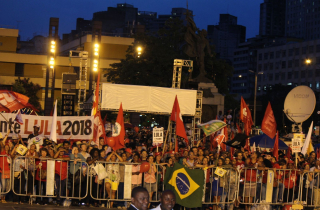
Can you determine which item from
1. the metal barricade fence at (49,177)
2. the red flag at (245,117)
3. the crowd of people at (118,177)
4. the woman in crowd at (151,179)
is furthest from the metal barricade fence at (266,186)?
the red flag at (245,117)

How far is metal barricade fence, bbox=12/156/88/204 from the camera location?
11.5 meters

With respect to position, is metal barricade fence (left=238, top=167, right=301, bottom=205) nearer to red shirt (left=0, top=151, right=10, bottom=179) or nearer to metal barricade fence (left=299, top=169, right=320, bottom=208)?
metal barricade fence (left=299, top=169, right=320, bottom=208)

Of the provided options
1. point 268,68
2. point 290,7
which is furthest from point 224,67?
point 290,7

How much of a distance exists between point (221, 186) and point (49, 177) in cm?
393

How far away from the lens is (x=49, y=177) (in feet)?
37.5

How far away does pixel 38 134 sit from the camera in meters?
15.5

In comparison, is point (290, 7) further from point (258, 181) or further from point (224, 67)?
point (258, 181)

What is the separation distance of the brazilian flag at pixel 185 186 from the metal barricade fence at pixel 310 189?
2.94m

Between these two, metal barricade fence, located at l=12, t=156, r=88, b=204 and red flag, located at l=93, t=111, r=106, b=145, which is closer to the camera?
metal barricade fence, located at l=12, t=156, r=88, b=204

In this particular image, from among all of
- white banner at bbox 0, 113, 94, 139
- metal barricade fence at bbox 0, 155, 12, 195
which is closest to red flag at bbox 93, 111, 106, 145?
white banner at bbox 0, 113, 94, 139

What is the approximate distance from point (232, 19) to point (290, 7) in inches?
968

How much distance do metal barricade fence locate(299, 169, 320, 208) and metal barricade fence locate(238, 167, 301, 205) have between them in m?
0.33

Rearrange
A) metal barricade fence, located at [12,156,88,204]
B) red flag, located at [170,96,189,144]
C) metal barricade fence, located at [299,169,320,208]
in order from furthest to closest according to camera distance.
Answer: red flag, located at [170,96,189,144] < metal barricade fence, located at [299,169,320,208] < metal barricade fence, located at [12,156,88,204]

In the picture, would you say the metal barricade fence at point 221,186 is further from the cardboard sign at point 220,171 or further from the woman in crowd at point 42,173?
the woman in crowd at point 42,173
